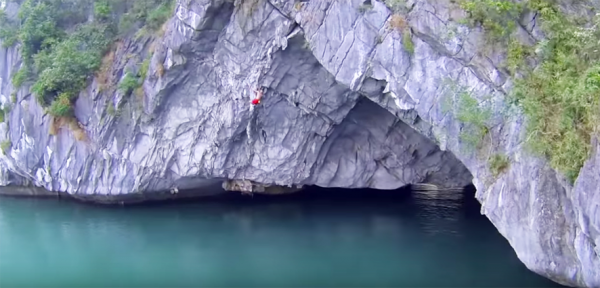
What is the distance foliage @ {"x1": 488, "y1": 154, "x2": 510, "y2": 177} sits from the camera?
970cm

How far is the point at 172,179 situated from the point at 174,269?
501cm

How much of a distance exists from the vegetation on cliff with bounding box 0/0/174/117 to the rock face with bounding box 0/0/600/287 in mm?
454

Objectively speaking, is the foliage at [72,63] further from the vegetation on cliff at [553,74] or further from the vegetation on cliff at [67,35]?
the vegetation on cliff at [553,74]

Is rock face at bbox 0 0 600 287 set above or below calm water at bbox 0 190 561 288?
above

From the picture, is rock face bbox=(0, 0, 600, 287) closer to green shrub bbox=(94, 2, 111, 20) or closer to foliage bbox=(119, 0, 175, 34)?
foliage bbox=(119, 0, 175, 34)

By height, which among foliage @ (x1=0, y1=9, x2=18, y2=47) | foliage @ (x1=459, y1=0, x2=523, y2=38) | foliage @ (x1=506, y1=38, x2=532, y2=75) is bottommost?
foliage @ (x1=506, y1=38, x2=532, y2=75)

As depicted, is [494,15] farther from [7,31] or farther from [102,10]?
[7,31]

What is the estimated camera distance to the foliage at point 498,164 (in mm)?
9695

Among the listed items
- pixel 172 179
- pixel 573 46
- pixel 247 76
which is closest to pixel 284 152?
pixel 247 76

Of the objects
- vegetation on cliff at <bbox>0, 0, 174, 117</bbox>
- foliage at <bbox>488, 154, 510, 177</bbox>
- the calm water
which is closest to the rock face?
foliage at <bbox>488, 154, 510, 177</bbox>

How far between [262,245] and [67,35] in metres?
8.88

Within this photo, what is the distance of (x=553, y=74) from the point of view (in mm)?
9336

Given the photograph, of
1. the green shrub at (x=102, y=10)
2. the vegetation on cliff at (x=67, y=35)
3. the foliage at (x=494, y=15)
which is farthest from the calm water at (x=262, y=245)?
the green shrub at (x=102, y=10)

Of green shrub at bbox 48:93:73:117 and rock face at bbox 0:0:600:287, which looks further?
green shrub at bbox 48:93:73:117
